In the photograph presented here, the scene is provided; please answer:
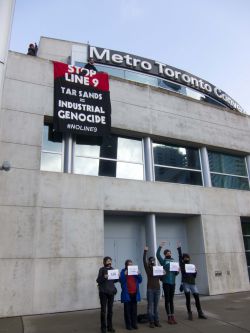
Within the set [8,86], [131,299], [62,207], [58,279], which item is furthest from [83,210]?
[8,86]

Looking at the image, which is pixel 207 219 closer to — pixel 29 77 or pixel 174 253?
pixel 174 253

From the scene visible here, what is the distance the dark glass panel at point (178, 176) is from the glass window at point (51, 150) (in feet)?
14.2

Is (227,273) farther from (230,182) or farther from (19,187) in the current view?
(19,187)

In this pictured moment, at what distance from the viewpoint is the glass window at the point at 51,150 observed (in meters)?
11.8

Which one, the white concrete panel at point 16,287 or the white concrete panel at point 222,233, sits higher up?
the white concrete panel at point 222,233

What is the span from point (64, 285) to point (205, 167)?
8.51 meters

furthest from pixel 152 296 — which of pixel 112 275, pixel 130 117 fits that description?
pixel 130 117

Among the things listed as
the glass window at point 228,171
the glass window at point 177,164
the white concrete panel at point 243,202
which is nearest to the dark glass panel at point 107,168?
the glass window at point 177,164

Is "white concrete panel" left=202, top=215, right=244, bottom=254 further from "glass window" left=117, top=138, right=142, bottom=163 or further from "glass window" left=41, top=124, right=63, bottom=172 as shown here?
"glass window" left=41, top=124, right=63, bottom=172

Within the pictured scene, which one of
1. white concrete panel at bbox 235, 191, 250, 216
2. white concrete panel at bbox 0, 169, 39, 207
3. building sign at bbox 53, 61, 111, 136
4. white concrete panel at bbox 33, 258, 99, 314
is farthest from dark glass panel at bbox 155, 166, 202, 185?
white concrete panel at bbox 0, 169, 39, 207

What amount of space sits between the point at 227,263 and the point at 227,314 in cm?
458

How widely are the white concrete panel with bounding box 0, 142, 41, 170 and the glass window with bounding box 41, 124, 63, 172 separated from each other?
548mm

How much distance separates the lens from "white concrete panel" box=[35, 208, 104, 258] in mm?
10453

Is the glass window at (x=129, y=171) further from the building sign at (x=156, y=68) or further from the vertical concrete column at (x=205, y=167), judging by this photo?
the building sign at (x=156, y=68)
